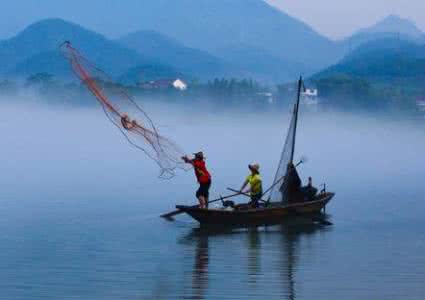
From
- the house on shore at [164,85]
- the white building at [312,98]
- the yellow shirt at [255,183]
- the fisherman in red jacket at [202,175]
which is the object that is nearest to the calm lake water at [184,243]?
the fisherman in red jacket at [202,175]

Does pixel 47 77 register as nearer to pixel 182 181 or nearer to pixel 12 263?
pixel 182 181

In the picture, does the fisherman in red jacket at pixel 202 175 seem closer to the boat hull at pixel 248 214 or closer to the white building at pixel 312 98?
the boat hull at pixel 248 214

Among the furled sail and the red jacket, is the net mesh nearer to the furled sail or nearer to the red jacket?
the furled sail

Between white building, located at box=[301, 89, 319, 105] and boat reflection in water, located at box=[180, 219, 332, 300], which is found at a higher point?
white building, located at box=[301, 89, 319, 105]

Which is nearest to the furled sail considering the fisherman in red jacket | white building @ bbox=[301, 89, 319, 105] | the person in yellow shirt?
the person in yellow shirt

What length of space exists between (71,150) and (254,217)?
58.1 meters

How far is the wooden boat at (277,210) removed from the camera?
84.4 ft

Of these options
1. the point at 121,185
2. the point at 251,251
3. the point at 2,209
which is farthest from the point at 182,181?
the point at 251,251

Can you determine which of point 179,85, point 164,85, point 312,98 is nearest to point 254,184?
point 312,98

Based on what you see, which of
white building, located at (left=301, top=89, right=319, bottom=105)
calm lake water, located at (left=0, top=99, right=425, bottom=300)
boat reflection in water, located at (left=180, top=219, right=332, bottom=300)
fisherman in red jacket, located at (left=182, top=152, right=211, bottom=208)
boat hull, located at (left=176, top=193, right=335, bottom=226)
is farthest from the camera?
white building, located at (left=301, top=89, right=319, bottom=105)

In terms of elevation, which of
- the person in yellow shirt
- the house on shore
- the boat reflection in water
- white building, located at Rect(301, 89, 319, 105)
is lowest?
the boat reflection in water

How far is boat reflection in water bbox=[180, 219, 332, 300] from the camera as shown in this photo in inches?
728

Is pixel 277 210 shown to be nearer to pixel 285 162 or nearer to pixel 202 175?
pixel 202 175

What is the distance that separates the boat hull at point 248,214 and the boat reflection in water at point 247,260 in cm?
19
